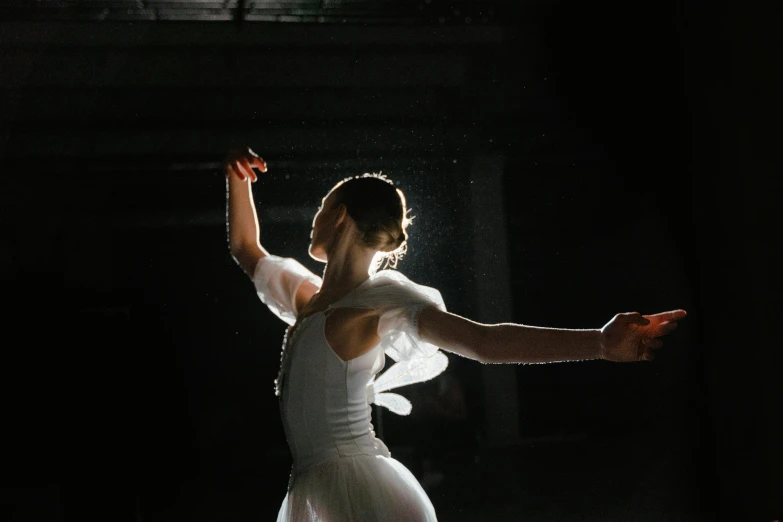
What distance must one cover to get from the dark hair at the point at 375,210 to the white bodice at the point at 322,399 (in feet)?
0.38

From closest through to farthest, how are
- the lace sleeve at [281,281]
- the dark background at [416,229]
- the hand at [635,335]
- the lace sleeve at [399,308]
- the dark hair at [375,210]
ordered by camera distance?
the hand at [635,335] → the lace sleeve at [399,308] → the dark hair at [375,210] → the lace sleeve at [281,281] → the dark background at [416,229]

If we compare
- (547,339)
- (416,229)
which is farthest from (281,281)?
(416,229)

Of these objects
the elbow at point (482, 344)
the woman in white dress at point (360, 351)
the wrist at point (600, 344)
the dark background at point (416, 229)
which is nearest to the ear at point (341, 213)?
the woman in white dress at point (360, 351)

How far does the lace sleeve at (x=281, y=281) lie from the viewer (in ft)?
3.51

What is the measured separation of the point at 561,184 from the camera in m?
1.77

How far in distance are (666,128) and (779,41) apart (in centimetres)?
32

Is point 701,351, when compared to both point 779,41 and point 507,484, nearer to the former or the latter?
point 507,484

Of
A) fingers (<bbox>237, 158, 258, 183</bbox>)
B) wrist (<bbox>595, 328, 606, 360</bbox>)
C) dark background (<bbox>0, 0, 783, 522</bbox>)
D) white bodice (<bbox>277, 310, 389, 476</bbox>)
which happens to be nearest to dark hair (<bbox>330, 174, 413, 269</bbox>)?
white bodice (<bbox>277, 310, 389, 476</bbox>)

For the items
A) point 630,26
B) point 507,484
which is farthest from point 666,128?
point 507,484

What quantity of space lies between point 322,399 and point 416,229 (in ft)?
2.65

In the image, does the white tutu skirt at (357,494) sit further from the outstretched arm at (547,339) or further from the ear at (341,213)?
the ear at (341,213)

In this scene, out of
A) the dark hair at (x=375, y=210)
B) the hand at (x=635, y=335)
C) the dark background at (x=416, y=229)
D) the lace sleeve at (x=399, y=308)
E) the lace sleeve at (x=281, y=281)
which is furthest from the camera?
the dark background at (x=416, y=229)

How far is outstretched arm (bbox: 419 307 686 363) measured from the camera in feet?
2.27

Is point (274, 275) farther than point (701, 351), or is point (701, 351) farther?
point (701, 351)
